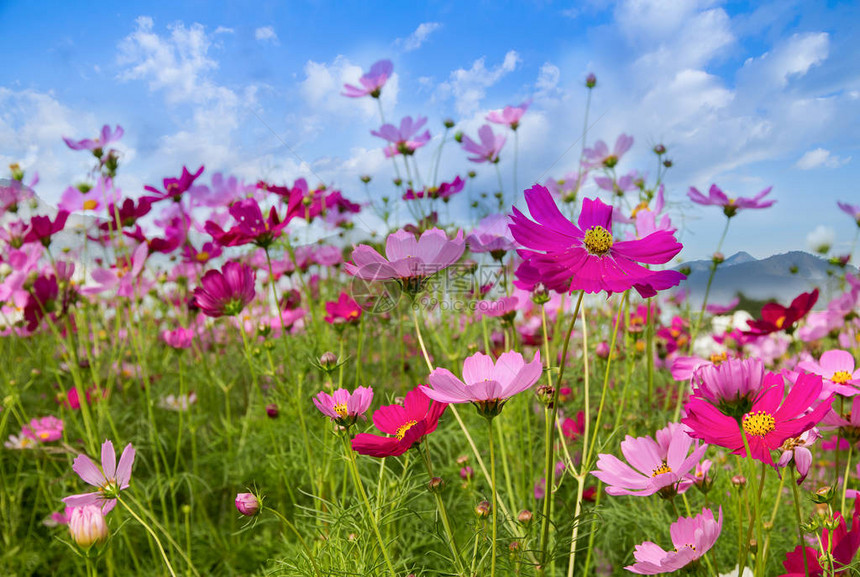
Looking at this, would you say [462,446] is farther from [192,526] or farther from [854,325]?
[854,325]

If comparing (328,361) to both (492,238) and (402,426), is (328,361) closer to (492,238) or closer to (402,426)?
(402,426)

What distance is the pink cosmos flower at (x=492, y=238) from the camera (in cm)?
79

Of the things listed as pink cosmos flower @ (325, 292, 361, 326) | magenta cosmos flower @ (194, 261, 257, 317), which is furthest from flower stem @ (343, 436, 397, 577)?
pink cosmos flower @ (325, 292, 361, 326)

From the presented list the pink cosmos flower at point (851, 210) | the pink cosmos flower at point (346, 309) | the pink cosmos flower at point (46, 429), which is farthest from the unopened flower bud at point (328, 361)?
the pink cosmos flower at point (851, 210)

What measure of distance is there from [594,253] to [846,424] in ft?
0.99

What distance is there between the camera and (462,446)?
1.22 metres

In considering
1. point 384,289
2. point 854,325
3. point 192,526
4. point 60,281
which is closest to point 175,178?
point 60,281

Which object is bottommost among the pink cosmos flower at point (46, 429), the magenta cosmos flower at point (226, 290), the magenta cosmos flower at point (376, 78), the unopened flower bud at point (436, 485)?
the pink cosmos flower at point (46, 429)

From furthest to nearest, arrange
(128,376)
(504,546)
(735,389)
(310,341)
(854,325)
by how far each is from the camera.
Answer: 1. (128,376)
2. (854,325)
3. (310,341)
4. (504,546)
5. (735,389)

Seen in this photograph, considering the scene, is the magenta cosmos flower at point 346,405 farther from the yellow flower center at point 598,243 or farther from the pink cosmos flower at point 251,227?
the pink cosmos flower at point 251,227

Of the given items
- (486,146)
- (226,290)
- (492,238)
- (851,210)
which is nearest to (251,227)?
(226,290)

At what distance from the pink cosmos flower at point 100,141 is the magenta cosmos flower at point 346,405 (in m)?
1.01

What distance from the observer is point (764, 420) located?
45 cm

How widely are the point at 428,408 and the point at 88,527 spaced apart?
34 cm
